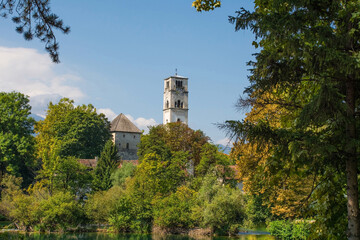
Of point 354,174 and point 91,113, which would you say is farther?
point 91,113

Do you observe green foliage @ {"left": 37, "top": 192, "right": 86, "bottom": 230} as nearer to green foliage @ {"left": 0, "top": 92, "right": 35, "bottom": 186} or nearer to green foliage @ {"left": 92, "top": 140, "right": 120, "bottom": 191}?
green foliage @ {"left": 92, "top": 140, "right": 120, "bottom": 191}

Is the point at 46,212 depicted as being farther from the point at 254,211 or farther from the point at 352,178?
the point at 352,178

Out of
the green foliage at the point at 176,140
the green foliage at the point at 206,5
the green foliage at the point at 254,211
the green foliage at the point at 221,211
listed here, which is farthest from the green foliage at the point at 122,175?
the green foliage at the point at 206,5

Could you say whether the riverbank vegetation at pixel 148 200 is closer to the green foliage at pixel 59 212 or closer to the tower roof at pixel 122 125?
the green foliage at pixel 59 212

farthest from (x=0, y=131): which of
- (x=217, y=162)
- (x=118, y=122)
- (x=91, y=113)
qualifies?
(x=118, y=122)

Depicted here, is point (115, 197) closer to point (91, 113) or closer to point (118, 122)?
point (91, 113)

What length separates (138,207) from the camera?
34.6m

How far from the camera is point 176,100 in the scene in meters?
73.8

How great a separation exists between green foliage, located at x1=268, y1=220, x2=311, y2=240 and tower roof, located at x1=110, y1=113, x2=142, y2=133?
52303mm

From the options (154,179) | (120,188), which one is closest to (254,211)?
(154,179)

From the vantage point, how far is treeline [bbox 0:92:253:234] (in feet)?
108

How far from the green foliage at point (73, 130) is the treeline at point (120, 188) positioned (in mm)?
1474

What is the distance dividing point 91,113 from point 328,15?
53686mm

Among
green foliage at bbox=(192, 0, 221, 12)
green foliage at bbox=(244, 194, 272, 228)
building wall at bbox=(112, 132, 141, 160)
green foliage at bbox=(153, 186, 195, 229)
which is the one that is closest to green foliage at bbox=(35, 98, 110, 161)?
building wall at bbox=(112, 132, 141, 160)
